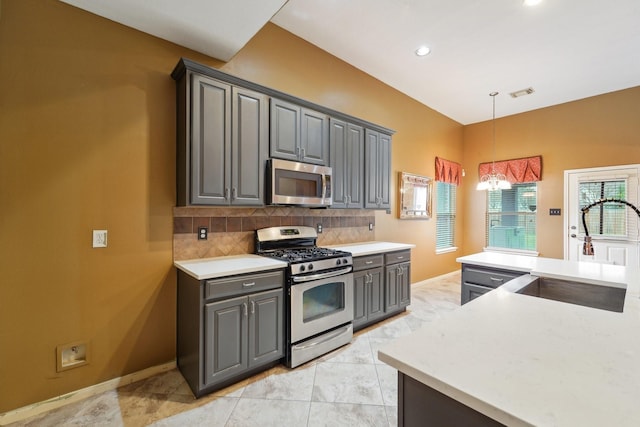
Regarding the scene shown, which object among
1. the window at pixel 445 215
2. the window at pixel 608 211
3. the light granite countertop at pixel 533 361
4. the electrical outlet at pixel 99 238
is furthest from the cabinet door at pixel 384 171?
the window at pixel 608 211

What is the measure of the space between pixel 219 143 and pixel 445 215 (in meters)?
4.73

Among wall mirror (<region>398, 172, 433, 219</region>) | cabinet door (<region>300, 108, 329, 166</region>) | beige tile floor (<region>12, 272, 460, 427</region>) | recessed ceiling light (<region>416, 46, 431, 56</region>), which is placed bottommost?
beige tile floor (<region>12, 272, 460, 427</region>)

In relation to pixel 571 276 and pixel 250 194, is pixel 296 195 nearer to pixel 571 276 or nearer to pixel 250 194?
pixel 250 194

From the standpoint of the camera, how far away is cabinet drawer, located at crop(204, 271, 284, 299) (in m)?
2.00

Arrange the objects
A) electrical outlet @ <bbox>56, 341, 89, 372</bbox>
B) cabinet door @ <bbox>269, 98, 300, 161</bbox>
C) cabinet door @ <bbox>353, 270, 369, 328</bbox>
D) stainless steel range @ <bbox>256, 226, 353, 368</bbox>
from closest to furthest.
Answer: electrical outlet @ <bbox>56, 341, 89, 372</bbox>
stainless steel range @ <bbox>256, 226, 353, 368</bbox>
cabinet door @ <bbox>269, 98, 300, 161</bbox>
cabinet door @ <bbox>353, 270, 369, 328</bbox>

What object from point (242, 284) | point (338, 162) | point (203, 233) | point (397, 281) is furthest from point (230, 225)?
point (397, 281)

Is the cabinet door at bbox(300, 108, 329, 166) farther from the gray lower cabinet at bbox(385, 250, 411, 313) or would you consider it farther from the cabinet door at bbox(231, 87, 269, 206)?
the gray lower cabinet at bbox(385, 250, 411, 313)

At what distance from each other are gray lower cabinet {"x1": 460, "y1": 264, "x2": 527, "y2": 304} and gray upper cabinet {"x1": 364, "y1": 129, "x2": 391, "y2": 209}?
1.46 meters

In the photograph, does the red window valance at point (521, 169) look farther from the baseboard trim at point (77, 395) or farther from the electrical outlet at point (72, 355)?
the electrical outlet at point (72, 355)

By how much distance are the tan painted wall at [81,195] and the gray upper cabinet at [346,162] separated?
1.38 m

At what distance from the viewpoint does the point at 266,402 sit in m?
1.98

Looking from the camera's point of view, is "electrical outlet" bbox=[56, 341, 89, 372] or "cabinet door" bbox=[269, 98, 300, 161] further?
"cabinet door" bbox=[269, 98, 300, 161]

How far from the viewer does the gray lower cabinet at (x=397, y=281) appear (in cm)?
339

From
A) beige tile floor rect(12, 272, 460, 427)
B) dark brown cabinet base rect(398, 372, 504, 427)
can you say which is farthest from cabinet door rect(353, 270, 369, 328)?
dark brown cabinet base rect(398, 372, 504, 427)
